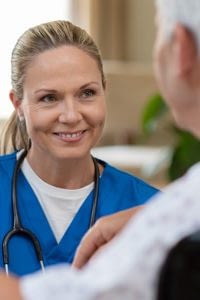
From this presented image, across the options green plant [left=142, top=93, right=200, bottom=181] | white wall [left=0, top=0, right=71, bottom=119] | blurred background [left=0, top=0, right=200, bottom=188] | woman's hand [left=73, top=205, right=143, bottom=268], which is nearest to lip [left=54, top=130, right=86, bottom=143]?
woman's hand [left=73, top=205, right=143, bottom=268]

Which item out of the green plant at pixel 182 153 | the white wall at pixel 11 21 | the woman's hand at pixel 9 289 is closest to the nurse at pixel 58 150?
the woman's hand at pixel 9 289

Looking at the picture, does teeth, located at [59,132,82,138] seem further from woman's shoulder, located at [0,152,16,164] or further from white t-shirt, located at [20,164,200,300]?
white t-shirt, located at [20,164,200,300]

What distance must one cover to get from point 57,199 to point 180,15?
115 cm

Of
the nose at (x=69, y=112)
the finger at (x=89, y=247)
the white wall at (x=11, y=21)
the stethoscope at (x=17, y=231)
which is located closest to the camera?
the finger at (x=89, y=247)

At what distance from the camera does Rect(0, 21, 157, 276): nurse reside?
2.04 m

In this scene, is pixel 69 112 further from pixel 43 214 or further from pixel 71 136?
pixel 43 214

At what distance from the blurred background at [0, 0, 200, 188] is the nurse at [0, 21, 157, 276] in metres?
3.11

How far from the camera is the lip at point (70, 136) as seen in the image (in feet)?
6.84

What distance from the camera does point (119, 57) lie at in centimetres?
633

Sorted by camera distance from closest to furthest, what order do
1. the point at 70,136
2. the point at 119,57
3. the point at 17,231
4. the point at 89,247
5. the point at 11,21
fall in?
1. the point at 89,247
2. the point at 17,231
3. the point at 70,136
4. the point at 11,21
5. the point at 119,57

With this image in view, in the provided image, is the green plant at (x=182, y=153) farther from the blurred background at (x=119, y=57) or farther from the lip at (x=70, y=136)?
the lip at (x=70, y=136)

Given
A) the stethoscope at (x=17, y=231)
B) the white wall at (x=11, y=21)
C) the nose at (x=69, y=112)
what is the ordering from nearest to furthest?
the stethoscope at (x=17, y=231)
the nose at (x=69, y=112)
the white wall at (x=11, y=21)

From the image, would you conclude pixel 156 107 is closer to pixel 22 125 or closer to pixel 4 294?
pixel 22 125

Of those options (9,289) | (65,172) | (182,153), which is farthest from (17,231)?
(182,153)
